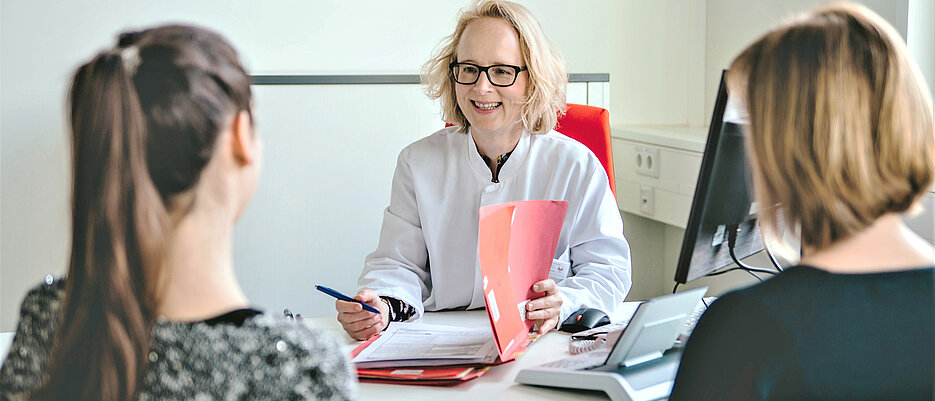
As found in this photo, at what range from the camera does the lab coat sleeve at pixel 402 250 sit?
1682mm

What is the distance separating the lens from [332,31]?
9.48 feet

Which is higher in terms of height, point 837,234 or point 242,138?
point 242,138

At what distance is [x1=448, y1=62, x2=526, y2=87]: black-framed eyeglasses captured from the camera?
182cm

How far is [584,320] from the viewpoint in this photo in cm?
146

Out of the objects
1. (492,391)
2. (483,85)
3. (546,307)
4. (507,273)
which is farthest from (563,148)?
(492,391)

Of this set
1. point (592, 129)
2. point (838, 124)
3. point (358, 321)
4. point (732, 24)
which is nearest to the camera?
point (838, 124)

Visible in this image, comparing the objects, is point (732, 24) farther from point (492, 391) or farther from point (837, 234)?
point (837, 234)

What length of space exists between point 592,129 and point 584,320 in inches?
26.8

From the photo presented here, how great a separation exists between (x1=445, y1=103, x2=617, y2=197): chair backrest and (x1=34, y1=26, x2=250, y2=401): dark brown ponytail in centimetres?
140

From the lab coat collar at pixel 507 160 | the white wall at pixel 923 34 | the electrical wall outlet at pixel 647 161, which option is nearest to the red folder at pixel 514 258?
the lab coat collar at pixel 507 160

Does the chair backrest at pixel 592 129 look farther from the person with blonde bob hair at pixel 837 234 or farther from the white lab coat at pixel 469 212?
the person with blonde bob hair at pixel 837 234

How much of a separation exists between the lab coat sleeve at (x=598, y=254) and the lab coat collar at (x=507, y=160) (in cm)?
→ 15

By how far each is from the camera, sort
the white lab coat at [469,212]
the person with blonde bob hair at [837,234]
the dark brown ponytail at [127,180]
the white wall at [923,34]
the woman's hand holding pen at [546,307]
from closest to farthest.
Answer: the dark brown ponytail at [127,180] < the person with blonde bob hair at [837,234] < the woman's hand holding pen at [546,307] < the white lab coat at [469,212] < the white wall at [923,34]

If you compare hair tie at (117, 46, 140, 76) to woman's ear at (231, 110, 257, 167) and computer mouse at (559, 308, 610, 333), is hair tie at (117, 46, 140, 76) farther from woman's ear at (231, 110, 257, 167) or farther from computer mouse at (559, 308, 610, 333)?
computer mouse at (559, 308, 610, 333)
